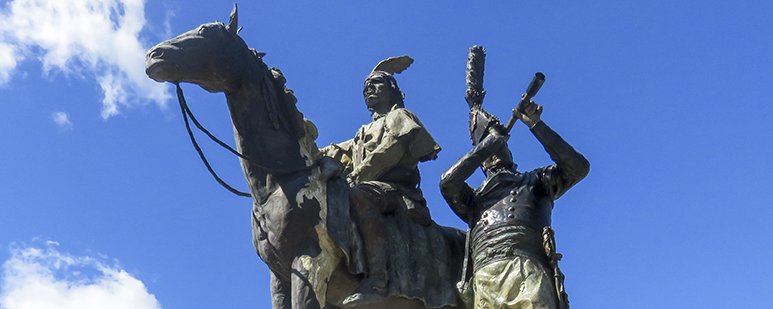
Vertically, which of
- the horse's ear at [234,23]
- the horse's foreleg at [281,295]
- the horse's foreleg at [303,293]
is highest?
the horse's ear at [234,23]

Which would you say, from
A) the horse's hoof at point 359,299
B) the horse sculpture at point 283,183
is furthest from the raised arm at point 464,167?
the horse's hoof at point 359,299

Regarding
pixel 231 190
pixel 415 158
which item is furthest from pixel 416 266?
pixel 231 190

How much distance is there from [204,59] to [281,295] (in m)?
2.16

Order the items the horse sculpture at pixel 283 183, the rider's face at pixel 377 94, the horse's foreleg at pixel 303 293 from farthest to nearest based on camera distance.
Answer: the rider's face at pixel 377 94 → the horse sculpture at pixel 283 183 → the horse's foreleg at pixel 303 293

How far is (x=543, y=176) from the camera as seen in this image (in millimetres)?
8484

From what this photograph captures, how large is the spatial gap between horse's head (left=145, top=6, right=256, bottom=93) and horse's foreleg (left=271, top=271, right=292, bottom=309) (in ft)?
5.74

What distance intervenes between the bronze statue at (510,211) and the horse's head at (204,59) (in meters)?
2.39

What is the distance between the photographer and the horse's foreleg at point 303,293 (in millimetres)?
6824

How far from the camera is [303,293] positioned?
6.83 m

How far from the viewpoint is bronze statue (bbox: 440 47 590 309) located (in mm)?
7617

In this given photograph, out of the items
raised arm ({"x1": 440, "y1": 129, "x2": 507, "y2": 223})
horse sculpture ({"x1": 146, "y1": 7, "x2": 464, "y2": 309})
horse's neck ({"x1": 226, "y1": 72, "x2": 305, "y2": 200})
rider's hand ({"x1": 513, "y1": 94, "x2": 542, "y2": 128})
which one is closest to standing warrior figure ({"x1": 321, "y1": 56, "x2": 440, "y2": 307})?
horse sculpture ({"x1": 146, "y1": 7, "x2": 464, "y2": 309})

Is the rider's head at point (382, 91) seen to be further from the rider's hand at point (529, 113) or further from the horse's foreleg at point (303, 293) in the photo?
the horse's foreleg at point (303, 293)

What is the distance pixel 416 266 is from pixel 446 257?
1.65ft

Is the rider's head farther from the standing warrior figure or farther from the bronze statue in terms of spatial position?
the bronze statue
